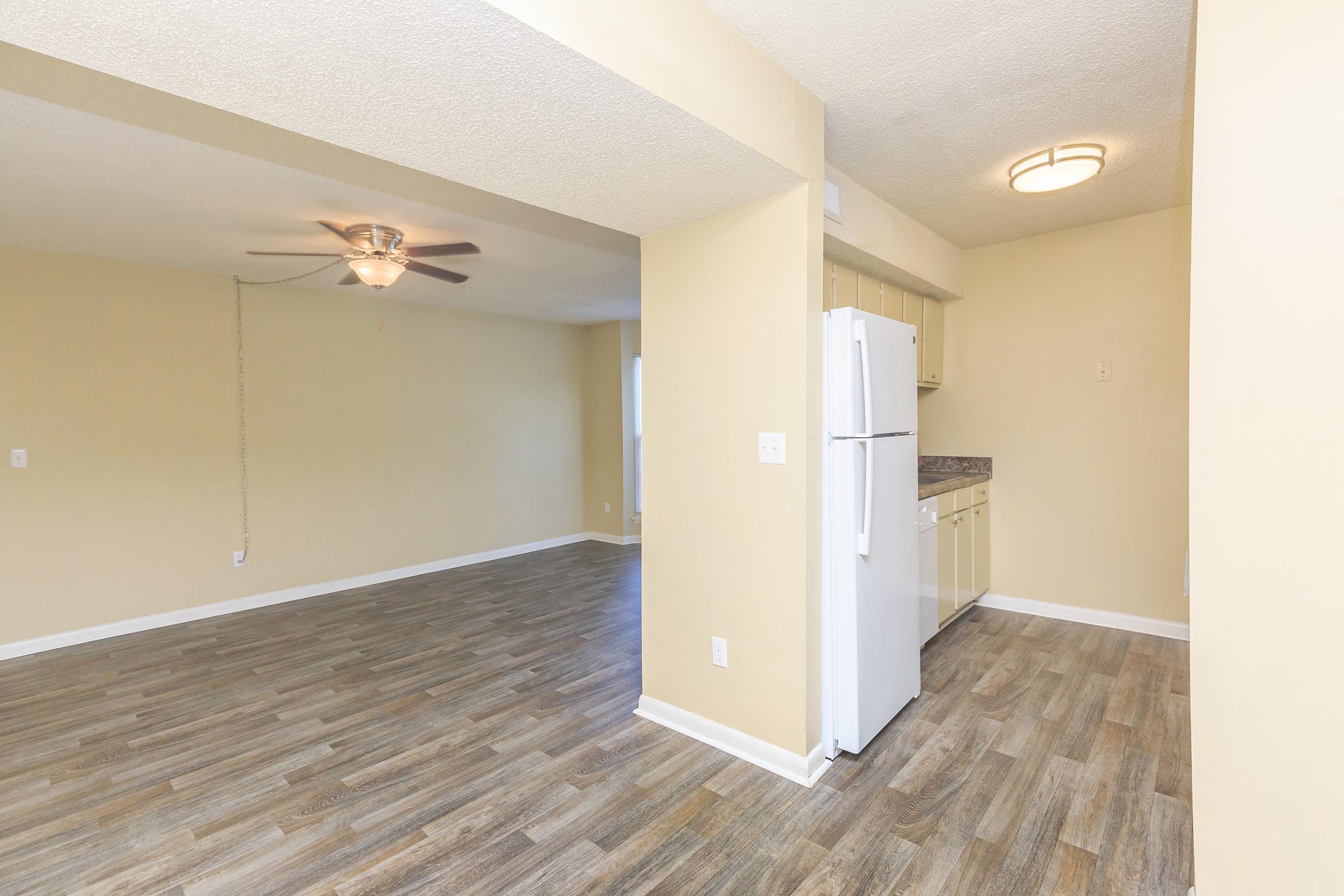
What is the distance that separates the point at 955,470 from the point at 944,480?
85cm

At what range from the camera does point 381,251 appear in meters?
3.26

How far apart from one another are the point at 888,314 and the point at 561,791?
117 inches

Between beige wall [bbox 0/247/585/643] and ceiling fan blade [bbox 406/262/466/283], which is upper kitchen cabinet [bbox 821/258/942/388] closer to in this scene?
ceiling fan blade [bbox 406/262/466/283]

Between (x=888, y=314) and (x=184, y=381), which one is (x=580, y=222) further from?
(x=184, y=381)

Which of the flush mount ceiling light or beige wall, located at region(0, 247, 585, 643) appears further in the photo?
beige wall, located at region(0, 247, 585, 643)

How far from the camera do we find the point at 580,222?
326 cm

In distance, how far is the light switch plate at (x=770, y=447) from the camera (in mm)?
2230

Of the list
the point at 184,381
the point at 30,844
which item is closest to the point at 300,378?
the point at 184,381

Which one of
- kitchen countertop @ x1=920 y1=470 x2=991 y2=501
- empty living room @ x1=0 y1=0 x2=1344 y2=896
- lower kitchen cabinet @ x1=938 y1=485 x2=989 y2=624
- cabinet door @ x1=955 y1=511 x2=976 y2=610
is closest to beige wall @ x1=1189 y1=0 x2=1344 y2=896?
empty living room @ x1=0 y1=0 x2=1344 y2=896

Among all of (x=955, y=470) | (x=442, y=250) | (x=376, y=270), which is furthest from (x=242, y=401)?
(x=955, y=470)

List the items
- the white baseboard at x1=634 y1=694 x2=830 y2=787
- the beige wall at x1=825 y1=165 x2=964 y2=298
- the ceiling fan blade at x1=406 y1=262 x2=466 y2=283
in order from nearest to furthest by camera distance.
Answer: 1. the white baseboard at x1=634 y1=694 x2=830 y2=787
2. the beige wall at x1=825 y1=165 x2=964 y2=298
3. the ceiling fan blade at x1=406 y1=262 x2=466 y2=283

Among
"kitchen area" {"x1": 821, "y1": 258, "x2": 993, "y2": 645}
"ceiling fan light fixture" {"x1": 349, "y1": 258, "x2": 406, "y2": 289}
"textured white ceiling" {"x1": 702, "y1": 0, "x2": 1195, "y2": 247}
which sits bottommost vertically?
"kitchen area" {"x1": 821, "y1": 258, "x2": 993, "y2": 645}

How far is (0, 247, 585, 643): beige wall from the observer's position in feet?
12.1

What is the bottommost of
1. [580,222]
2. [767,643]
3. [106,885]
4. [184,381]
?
[106,885]
